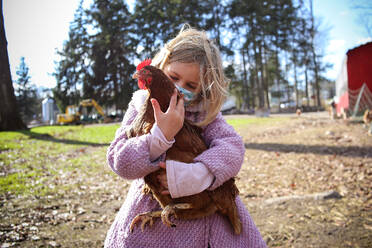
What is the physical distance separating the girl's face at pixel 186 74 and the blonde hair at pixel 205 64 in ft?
0.08

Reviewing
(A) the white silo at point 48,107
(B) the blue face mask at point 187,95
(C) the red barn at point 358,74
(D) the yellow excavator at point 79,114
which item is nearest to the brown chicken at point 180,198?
(B) the blue face mask at point 187,95

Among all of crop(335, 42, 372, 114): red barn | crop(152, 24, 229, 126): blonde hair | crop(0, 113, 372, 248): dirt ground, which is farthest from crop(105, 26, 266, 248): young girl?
crop(335, 42, 372, 114): red barn

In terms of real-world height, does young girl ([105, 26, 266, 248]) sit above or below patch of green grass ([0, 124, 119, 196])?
above

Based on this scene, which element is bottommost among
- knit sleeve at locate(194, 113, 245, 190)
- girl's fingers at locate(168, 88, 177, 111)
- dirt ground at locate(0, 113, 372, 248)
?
dirt ground at locate(0, 113, 372, 248)

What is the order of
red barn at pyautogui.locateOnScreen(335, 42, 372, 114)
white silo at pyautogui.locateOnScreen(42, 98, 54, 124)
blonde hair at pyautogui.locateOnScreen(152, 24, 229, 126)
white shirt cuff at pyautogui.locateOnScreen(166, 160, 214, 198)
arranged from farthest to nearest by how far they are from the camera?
white silo at pyautogui.locateOnScreen(42, 98, 54, 124) < red barn at pyautogui.locateOnScreen(335, 42, 372, 114) < blonde hair at pyautogui.locateOnScreen(152, 24, 229, 126) < white shirt cuff at pyautogui.locateOnScreen(166, 160, 214, 198)

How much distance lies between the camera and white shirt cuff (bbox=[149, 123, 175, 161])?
105 cm

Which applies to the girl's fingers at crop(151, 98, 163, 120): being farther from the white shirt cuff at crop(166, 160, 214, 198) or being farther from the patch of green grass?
the patch of green grass

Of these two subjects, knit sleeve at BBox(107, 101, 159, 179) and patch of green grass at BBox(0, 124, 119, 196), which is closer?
knit sleeve at BBox(107, 101, 159, 179)

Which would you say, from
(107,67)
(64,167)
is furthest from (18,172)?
(107,67)

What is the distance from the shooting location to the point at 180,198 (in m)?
1.08

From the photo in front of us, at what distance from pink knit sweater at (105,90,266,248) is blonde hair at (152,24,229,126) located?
0.08 meters

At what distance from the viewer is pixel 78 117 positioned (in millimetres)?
26875

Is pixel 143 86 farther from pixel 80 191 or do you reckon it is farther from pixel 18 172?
pixel 18 172

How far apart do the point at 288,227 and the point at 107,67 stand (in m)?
21.9
